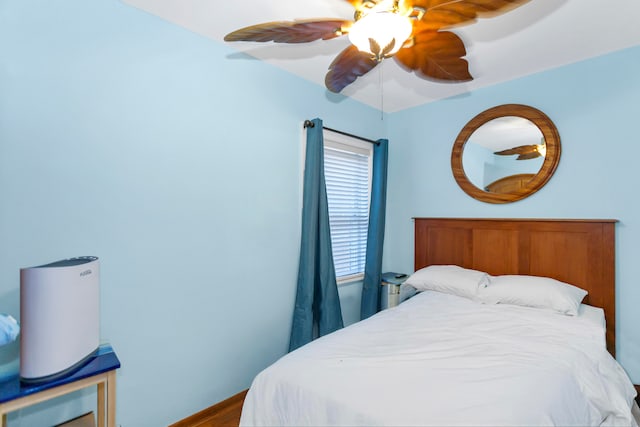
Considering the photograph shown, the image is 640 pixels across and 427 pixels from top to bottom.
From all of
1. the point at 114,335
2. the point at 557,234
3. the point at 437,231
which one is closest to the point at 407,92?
the point at 437,231

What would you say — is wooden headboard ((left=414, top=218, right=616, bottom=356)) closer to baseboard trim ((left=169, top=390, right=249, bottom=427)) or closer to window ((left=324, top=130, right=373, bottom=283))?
window ((left=324, top=130, right=373, bottom=283))

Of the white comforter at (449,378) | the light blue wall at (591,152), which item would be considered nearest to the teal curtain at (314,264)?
the white comforter at (449,378)

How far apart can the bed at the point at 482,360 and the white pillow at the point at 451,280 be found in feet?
0.04

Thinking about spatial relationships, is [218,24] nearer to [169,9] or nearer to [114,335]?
[169,9]

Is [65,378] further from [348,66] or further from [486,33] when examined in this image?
[486,33]

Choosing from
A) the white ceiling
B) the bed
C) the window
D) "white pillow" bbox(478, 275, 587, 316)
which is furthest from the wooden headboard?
the white ceiling

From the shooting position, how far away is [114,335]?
66.3 inches

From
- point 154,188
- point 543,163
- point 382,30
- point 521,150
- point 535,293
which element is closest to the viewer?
point 382,30

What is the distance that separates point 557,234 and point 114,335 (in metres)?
3.03

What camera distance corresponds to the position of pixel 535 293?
2191 millimetres

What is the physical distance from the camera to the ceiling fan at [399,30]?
1165 mm

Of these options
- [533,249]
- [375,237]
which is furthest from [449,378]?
[375,237]

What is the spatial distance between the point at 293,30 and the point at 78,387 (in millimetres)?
1659

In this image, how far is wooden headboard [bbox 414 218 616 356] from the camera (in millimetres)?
2234
